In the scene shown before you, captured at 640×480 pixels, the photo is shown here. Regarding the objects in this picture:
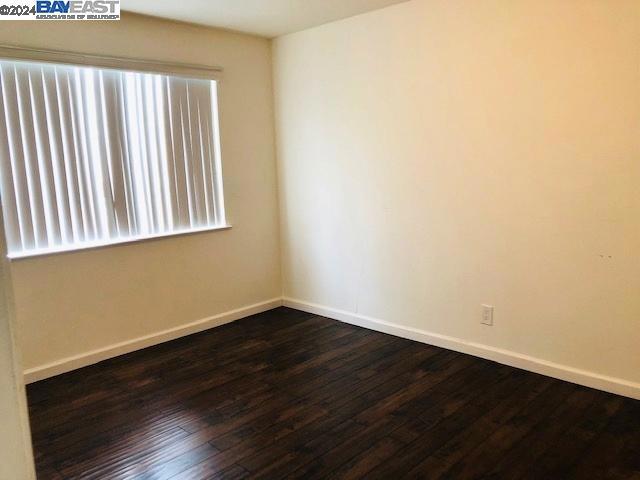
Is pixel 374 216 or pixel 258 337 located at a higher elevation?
pixel 374 216

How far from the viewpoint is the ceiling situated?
311 cm

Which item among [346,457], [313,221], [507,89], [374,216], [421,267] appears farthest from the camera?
[313,221]

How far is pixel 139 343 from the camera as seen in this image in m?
3.54

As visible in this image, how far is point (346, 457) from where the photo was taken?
219cm

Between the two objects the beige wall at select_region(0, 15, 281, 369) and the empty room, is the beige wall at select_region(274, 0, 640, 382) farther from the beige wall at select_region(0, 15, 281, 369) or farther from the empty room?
the beige wall at select_region(0, 15, 281, 369)

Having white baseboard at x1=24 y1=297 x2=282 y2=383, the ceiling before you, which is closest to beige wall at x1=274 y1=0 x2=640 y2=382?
the ceiling

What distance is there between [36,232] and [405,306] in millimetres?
2578

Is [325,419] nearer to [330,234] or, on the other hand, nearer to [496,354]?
[496,354]

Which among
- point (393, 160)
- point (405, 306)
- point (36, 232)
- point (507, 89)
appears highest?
point (507, 89)

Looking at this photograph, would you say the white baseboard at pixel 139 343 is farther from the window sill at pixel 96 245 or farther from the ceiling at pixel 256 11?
the ceiling at pixel 256 11

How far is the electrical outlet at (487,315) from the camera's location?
3.15 m

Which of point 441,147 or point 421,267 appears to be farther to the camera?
point 421,267

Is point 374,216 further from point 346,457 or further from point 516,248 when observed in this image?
point 346,457

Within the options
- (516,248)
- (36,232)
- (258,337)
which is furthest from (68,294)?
(516,248)
